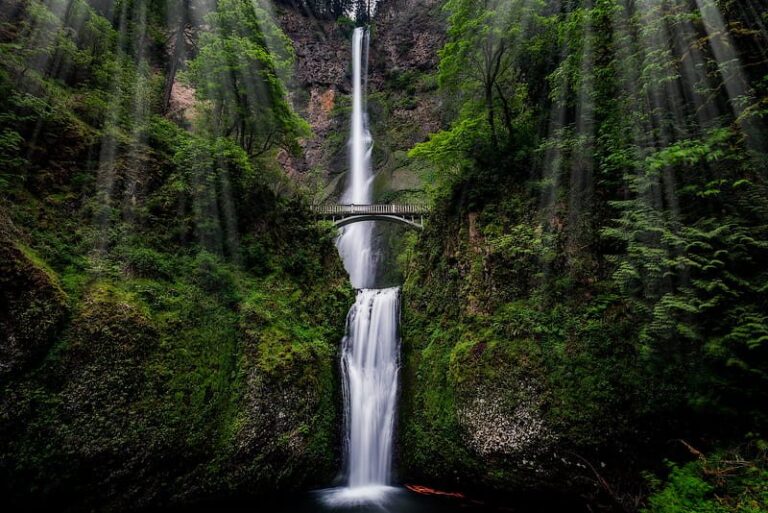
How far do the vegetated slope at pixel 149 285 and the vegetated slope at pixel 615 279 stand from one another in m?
3.90

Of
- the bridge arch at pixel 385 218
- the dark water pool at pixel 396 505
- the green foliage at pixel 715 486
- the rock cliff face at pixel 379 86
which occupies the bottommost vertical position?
the dark water pool at pixel 396 505

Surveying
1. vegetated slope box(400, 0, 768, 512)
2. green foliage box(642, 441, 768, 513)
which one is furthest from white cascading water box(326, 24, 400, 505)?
green foliage box(642, 441, 768, 513)

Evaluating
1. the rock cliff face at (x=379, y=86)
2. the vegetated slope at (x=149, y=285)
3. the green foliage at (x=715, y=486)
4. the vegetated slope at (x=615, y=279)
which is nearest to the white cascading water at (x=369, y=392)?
the vegetated slope at (x=149, y=285)

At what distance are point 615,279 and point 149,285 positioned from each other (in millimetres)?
9932

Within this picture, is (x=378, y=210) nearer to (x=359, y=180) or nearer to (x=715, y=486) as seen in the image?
(x=359, y=180)

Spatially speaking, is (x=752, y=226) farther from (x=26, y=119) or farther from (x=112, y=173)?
(x=26, y=119)

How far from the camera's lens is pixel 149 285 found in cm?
849

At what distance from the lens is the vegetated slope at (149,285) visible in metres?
6.50

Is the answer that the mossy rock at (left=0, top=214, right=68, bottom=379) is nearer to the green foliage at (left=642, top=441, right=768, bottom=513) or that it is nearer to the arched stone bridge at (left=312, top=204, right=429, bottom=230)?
the green foliage at (left=642, top=441, right=768, bottom=513)

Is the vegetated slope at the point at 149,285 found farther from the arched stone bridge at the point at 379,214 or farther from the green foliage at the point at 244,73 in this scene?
the arched stone bridge at the point at 379,214

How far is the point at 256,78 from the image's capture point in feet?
38.0

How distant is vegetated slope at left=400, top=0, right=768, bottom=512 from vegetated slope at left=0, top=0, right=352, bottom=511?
12.8 feet

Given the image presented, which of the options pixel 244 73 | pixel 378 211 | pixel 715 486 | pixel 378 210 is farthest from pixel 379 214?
pixel 715 486

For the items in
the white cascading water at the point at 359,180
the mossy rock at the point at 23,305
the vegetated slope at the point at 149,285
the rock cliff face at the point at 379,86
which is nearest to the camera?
the mossy rock at the point at 23,305
